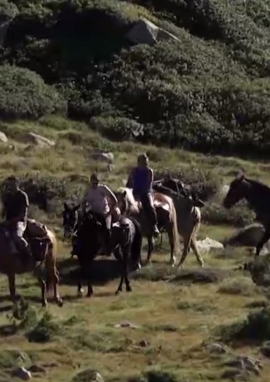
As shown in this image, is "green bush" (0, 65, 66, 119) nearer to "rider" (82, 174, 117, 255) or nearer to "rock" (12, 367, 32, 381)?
"rider" (82, 174, 117, 255)

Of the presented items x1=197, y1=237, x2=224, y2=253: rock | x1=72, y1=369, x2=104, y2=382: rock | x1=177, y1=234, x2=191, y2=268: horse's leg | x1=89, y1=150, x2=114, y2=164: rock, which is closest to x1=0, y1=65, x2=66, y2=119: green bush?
x1=89, y1=150, x2=114, y2=164: rock

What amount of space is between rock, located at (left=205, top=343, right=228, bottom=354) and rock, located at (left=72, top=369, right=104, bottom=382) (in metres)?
2.07

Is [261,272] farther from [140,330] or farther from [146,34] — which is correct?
[146,34]

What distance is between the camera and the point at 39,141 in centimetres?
4144

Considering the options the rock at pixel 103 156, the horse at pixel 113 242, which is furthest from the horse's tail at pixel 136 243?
the rock at pixel 103 156

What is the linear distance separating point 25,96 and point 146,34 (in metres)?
8.55

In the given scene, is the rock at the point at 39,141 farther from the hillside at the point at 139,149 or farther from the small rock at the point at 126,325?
the small rock at the point at 126,325

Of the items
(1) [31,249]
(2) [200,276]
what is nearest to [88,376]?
(1) [31,249]

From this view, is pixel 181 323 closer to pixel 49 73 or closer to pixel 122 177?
pixel 122 177

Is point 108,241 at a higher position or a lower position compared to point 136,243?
higher

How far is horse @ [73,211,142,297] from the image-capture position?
21.5m

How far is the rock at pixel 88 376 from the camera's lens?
14.7 m

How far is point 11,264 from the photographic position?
19719mm

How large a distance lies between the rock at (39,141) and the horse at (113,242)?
18.8 meters
